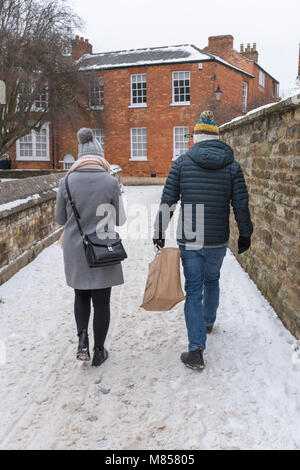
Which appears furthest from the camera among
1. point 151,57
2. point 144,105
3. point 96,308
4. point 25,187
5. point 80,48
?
point 80,48

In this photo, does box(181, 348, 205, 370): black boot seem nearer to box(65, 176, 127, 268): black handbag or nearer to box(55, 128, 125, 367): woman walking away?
box(55, 128, 125, 367): woman walking away

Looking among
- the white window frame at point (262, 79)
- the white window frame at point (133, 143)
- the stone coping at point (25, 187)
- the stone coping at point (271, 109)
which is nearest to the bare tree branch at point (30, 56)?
the white window frame at point (133, 143)

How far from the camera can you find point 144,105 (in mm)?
26812

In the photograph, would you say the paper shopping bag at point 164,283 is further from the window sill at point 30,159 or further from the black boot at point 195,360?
the window sill at point 30,159

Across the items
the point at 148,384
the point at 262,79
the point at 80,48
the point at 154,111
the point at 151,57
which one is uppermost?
the point at 80,48

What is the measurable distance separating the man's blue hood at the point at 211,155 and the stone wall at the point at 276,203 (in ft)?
2.34

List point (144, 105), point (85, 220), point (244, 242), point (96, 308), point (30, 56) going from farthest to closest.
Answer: point (144, 105) < point (30, 56) < point (244, 242) < point (96, 308) < point (85, 220)

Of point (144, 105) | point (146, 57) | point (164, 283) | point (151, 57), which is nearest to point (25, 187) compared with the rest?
point (164, 283)

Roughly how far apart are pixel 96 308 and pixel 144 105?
24.4m

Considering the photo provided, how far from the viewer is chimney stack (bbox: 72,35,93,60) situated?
2873 centimetres

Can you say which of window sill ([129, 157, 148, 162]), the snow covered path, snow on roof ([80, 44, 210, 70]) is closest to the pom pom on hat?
the snow covered path

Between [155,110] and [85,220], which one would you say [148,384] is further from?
[155,110]

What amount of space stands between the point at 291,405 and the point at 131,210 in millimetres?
11122

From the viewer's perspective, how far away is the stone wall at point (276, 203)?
413 cm
